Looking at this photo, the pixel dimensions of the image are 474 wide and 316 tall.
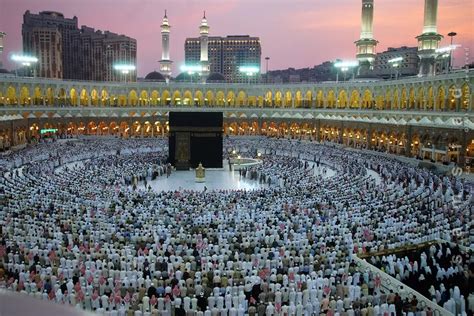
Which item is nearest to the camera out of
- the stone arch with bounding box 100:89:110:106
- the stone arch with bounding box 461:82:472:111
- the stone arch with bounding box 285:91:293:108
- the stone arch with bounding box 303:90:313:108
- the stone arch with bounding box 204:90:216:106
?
the stone arch with bounding box 461:82:472:111

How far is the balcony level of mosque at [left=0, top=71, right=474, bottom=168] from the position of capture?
3400 cm

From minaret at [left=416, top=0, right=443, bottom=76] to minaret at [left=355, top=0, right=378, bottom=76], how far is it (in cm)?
1421

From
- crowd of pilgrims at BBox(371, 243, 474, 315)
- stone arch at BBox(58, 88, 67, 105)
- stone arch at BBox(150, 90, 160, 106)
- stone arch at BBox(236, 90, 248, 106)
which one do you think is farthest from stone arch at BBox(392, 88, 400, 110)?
stone arch at BBox(58, 88, 67, 105)

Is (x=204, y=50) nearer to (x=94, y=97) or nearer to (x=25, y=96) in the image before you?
(x=94, y=97)

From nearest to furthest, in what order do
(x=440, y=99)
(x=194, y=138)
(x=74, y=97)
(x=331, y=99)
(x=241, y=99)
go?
(x=194, y=138) → (x=440, y=99) → (x=331, y=99) → (x=74, y=97) → (x=241, y=99)

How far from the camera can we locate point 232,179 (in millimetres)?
28391

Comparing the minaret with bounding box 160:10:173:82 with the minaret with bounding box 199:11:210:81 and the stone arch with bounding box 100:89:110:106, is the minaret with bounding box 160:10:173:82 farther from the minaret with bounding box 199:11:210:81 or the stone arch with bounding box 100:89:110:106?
the stone arch with bounding box 100:89:110:106

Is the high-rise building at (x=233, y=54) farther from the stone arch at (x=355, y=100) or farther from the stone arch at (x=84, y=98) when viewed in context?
the stone arch at (x=355, y=100)

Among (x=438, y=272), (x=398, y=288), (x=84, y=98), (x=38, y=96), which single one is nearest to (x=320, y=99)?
(x=84, y=98)

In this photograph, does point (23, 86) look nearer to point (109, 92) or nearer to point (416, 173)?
point (109, 92)

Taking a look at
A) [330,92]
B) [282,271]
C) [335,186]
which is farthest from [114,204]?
[330,92]

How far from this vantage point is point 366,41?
59562 mm

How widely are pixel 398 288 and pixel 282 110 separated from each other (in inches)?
1763

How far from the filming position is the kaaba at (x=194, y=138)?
32.0m
